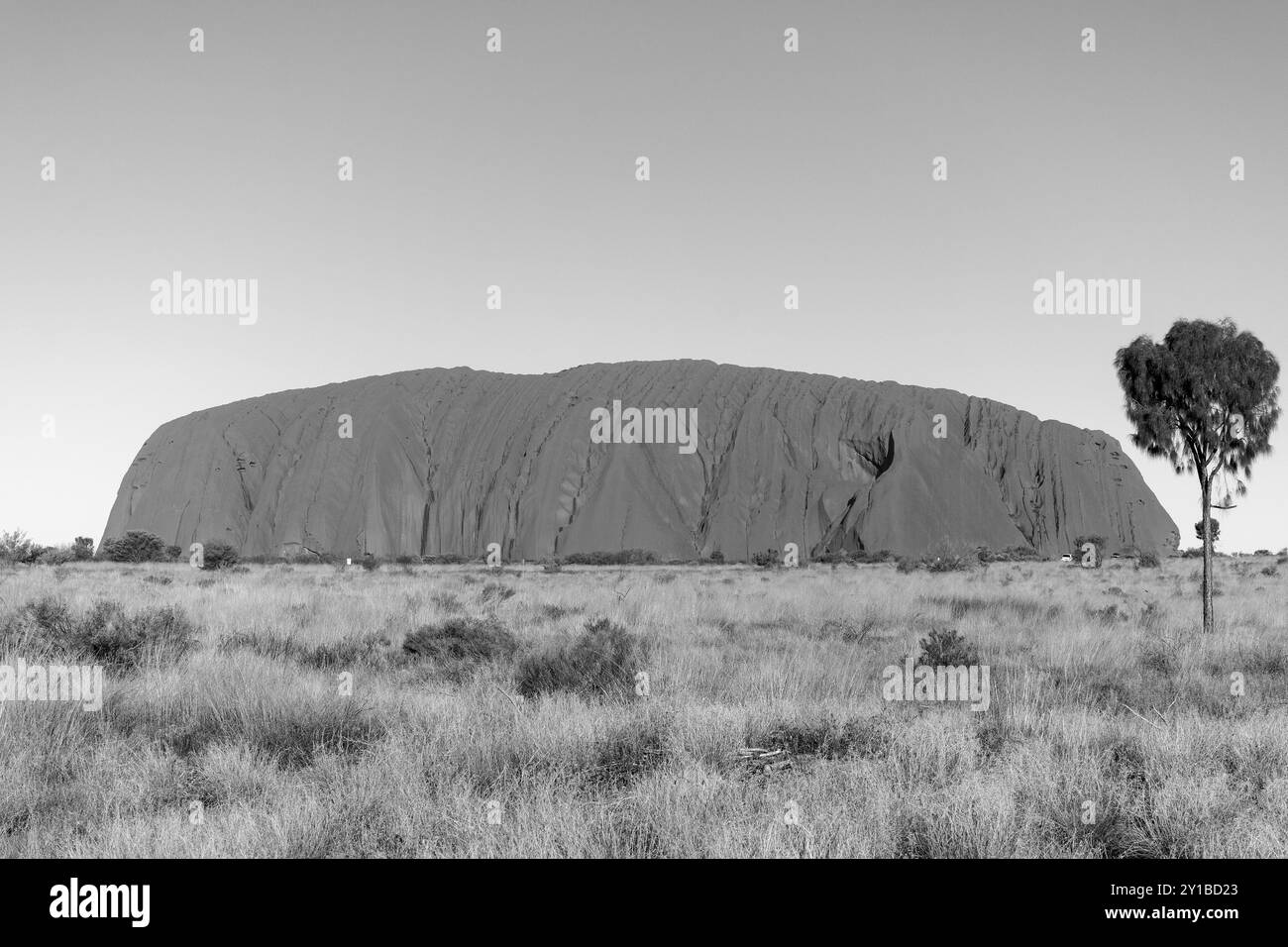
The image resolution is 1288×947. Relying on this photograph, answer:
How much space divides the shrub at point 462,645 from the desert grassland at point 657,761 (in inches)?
11.6

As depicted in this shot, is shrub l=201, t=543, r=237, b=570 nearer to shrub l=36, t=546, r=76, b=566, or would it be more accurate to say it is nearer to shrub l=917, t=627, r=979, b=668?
shrub l=36, t=546, r=76, b=566

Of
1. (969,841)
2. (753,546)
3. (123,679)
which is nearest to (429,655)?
(123,679)

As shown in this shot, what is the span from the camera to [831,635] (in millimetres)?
13273

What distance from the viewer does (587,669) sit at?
8.84 meters

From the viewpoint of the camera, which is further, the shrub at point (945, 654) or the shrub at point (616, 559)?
the shrub at point (616, 559)

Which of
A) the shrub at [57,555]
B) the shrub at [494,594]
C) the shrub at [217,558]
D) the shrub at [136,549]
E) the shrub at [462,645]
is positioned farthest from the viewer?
the shrub at [136,549]

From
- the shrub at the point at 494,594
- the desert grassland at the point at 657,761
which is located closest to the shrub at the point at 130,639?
the desert grassland at the point at 657,761

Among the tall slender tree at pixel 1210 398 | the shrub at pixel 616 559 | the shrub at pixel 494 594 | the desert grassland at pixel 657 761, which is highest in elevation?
the tall slender tree at pixel 1210 398

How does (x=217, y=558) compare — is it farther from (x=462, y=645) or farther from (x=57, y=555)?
(x=462, y=645)

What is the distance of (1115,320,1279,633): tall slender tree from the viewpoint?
14961 mm

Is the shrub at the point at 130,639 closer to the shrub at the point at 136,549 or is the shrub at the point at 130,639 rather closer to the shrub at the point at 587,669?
the shrub at the point at 587,669

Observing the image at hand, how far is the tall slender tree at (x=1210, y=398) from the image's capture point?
15.0m

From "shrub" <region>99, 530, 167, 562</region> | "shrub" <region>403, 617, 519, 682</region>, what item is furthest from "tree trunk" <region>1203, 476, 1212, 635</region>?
"shrub" <region>99, 530, 167, 562</region>
